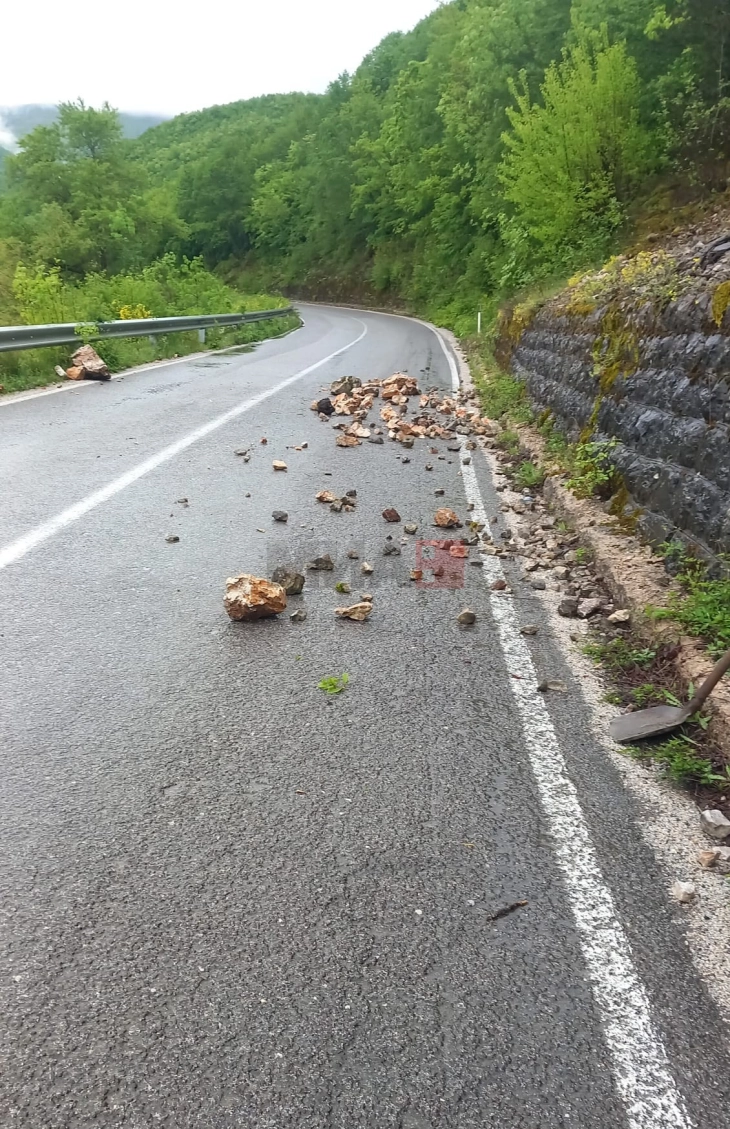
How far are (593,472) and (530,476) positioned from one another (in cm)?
118

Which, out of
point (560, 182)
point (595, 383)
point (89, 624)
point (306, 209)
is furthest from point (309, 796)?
point (306, 209)

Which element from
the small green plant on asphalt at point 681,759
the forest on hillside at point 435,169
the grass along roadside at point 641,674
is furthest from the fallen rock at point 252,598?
the forest on hillside at point 435,169

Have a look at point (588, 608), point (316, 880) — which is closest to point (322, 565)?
point (588, 608)

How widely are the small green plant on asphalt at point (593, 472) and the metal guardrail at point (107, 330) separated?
8.50 meters

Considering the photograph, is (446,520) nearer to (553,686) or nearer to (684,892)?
(553,686)

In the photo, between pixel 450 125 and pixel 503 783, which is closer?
pixel 503 783

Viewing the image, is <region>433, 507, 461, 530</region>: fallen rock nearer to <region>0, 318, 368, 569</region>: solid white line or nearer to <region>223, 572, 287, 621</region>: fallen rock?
<region>223, 572, 287, 621</region>: fallen rock

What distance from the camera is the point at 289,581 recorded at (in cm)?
443

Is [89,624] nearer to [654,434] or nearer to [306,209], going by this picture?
[654,434]

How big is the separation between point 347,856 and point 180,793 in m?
0.66

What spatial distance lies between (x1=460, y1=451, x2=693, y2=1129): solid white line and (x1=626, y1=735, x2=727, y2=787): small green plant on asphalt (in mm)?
381

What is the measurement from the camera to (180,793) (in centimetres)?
262

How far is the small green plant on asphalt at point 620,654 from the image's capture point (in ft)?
12.3

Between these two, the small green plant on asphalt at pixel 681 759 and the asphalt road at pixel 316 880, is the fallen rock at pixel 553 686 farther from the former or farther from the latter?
the small green plant on asphalt at pixel 681 759
